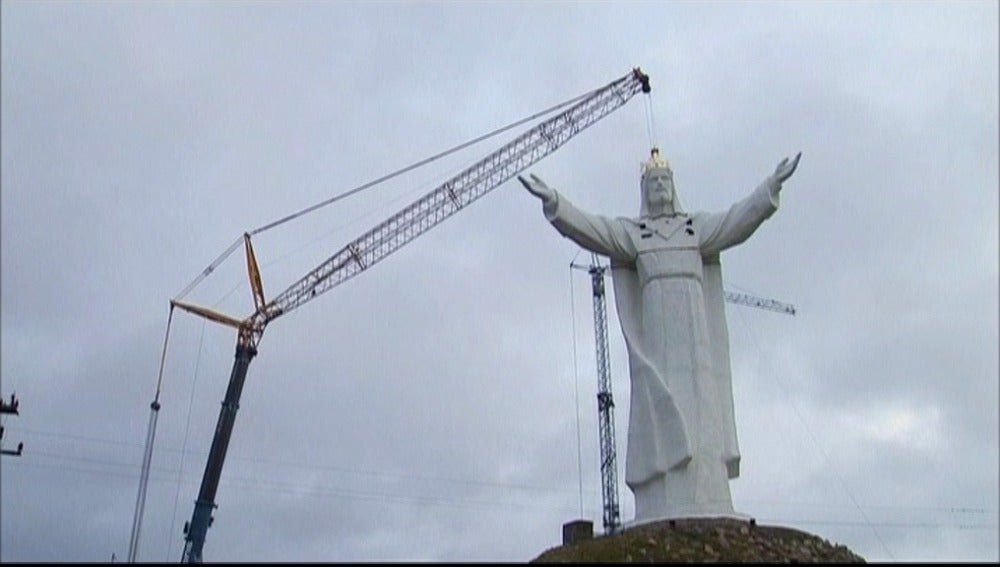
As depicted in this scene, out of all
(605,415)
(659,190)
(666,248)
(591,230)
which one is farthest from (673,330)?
(605,415)

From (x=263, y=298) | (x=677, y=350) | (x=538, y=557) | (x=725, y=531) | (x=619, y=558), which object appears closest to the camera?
(x=619, y=558)

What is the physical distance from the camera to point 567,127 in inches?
1843

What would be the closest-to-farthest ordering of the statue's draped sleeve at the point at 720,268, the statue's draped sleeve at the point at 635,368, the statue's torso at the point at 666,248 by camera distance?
the statue's draped sleeve at the point at 635,368, the statue's draped sleeve at the point at 720,268, the statue's torso at the point at 666,248

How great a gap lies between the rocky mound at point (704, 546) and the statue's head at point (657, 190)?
669 centimetres

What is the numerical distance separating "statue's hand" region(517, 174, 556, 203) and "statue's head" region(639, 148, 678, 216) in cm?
258

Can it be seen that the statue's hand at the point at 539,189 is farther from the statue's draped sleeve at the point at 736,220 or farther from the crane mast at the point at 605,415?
the crane mast at the point at 605,415

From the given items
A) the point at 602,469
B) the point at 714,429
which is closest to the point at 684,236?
the point at 714,429

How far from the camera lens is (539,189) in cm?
2095

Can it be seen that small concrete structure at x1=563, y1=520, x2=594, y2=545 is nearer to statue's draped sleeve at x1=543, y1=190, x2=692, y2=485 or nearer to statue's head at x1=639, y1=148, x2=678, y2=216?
statue's draped sleeve at x1=543, y1=190, x2=692, y2=485

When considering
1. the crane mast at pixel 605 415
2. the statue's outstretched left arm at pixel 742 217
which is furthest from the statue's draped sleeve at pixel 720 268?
the crane mast at pixel 605 415

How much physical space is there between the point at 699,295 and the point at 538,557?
244 inches

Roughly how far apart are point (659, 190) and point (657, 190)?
42 millimetres

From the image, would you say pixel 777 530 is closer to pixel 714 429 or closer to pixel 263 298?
pixel 714 429

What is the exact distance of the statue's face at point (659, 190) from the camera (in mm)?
22438
